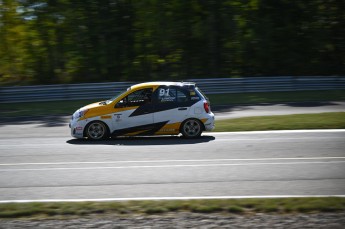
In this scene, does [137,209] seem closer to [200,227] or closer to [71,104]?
[200,227]

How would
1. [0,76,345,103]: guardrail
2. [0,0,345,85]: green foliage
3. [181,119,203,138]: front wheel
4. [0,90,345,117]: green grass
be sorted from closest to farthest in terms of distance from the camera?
1. [181,119,203,138]: front wheel
2. [0,90,345,117]: green grass
3. [0,76,345,103]: guardrail
4. [0,0,345,85]: green foliage

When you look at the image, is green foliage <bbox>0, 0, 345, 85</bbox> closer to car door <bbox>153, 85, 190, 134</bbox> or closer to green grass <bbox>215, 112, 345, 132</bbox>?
green grass <bbox>215, 112, 345, 132</bbox>

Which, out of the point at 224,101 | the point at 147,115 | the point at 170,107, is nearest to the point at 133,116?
the point at 147,115

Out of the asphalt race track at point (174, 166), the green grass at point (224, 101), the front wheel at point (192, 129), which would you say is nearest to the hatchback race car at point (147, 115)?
the front wheel at point (192, 129)

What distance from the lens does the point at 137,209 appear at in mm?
7031

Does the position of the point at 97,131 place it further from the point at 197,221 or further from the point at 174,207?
the point at 197,221

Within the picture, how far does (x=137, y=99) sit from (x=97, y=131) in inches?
57.4

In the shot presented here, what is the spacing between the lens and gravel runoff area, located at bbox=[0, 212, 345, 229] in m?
6.31

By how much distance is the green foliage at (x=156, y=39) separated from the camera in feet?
96.3

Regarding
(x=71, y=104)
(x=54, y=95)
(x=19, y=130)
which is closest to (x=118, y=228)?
(x=19, y=130)

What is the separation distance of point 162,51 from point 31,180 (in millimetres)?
21241

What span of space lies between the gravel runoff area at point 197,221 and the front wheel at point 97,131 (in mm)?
7036

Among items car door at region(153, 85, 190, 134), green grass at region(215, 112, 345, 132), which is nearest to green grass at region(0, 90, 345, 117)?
green grass at region(215, 112, 345, 132)

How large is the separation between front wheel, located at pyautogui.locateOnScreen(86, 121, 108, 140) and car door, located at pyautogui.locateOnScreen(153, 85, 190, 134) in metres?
1.47
